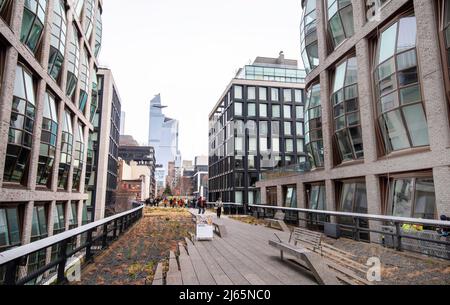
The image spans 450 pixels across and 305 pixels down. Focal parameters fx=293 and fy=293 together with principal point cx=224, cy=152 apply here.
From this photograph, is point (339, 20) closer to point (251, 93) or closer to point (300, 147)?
point (251, 93)

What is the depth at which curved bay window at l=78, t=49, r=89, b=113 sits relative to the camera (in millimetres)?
26816

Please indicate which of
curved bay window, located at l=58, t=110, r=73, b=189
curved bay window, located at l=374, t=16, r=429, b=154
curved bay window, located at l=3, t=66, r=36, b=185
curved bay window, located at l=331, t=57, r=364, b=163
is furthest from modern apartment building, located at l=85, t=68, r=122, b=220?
curved bay window, located at l=374, t=16, r=429, b=154

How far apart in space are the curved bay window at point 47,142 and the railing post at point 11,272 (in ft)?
52.7

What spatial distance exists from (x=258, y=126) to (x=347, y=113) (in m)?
35.6

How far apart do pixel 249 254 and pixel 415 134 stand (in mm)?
10131

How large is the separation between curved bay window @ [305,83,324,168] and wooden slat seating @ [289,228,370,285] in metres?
14.8

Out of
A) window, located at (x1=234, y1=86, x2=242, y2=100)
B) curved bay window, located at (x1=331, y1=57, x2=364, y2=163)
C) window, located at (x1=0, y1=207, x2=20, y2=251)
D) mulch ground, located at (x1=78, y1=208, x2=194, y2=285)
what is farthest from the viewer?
window, located at (x1=234, y1=86, x2=242, y2=100)

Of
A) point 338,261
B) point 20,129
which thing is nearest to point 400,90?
point 338,261

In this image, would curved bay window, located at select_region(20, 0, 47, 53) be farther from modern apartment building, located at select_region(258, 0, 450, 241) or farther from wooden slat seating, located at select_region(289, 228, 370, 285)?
modern apartment building, located at select_region(258, 0, 450, 241)

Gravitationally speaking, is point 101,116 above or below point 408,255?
above

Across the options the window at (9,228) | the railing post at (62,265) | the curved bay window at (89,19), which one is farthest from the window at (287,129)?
the railing post at (62,265)

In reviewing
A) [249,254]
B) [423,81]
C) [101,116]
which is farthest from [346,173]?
[101,116]

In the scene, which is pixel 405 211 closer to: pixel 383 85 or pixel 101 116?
pixel 383 85

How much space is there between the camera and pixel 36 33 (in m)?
16.9
